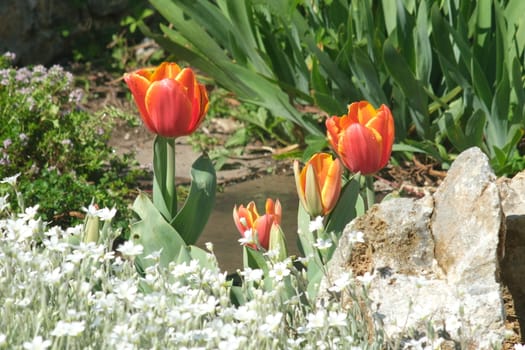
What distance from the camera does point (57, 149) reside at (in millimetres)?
A: 4637

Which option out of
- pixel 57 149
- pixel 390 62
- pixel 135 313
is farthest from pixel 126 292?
pixel 57 149

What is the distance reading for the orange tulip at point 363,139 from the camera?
2693 mm

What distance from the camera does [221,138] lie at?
19.2 ft

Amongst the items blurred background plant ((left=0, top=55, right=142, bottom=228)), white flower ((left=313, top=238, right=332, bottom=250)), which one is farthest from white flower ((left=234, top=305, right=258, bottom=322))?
blurred background plant ((left=0, top=55, right=142, bottom=228))

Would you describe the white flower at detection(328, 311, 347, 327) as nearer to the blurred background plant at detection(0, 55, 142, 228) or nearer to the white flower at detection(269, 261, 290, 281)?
the white flower at detection(269, 261, 290, 281)

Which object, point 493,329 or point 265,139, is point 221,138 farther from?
point 493,329

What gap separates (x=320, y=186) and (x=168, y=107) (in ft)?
1.47

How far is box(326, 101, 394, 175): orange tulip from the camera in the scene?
2.69m

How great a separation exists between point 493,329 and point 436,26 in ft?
6.93

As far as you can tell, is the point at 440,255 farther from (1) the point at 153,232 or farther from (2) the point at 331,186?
(1) the point at 153,232

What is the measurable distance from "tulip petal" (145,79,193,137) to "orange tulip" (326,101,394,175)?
1.28 feet

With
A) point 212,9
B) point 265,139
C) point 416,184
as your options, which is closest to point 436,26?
point 416,184

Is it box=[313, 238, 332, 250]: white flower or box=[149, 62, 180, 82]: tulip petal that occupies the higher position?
box=[149, 62, 180, 82]: tulip petal

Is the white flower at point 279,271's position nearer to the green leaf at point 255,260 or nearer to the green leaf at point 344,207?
the green leaf at point 255,260
